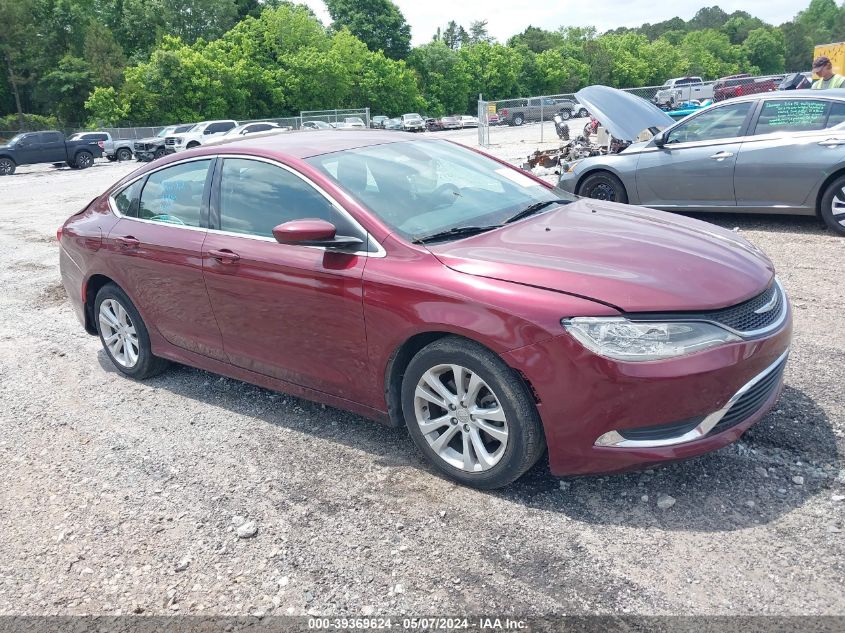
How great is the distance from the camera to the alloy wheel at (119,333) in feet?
16.6

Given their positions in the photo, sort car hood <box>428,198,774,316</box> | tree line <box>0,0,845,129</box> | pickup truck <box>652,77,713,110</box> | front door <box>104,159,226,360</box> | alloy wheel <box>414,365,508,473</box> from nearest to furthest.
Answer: car hood <box>428,198,774,316</box>
alloy wheel <box>414,365,508,473</box>
front door <box>104,159,226,360</box>
pickup truck <box>652,77,713,110</box>
tree line <box>0,0,845,129</box>

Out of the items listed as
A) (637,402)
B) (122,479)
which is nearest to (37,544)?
(122,479)

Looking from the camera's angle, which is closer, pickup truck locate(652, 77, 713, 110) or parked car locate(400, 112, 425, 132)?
pickup truck locate(652, 77, 713, 110)

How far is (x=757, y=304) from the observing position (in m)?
3.13

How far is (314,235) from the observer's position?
3.44 m

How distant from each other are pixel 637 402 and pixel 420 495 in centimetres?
115

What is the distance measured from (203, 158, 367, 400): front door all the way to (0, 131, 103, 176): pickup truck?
2956cm

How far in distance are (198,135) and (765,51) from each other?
4960 inches

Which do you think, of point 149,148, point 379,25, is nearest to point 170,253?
point 149,148

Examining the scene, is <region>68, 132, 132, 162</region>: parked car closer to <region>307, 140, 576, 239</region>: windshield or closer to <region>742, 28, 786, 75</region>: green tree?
<region>307, 140, 576, 239</region>: windshield

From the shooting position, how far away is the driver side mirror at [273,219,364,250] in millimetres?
3443

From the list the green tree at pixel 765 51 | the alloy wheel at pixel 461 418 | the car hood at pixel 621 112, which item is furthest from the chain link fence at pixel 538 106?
the green tree at pixel 765 51

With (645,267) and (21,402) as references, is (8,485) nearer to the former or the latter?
(21,402)

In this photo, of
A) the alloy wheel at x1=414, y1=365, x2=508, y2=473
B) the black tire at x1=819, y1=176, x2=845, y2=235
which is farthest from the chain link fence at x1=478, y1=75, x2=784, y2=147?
the alloy wheel at x1=414, y1=365, x2=508, y2=473
